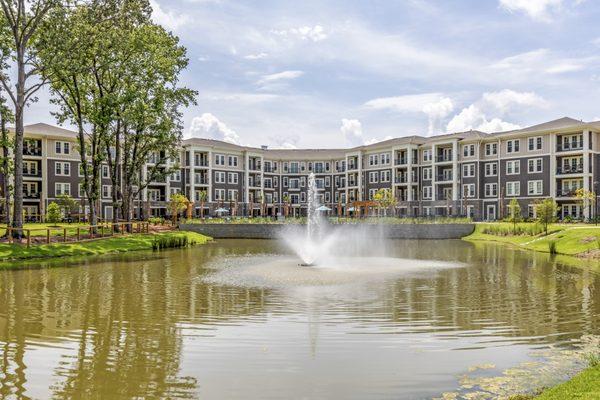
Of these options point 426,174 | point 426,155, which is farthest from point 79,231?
point 426,155

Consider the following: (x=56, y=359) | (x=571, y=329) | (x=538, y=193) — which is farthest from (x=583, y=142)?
(x=56, y=359)

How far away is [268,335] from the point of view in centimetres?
1104

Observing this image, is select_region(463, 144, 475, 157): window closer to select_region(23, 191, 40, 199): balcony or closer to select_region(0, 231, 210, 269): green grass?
select_region(0, 231, 210, 269): green grass

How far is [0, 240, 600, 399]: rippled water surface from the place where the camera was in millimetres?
8008

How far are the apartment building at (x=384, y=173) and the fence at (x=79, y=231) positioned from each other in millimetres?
7253

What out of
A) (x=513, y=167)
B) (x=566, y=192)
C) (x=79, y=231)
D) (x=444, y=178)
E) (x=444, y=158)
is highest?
(x=444, y=158)

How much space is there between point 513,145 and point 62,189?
189 ft

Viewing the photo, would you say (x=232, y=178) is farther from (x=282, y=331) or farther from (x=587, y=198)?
(x=282, y=331)

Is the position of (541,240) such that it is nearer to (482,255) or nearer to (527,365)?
(482,255)

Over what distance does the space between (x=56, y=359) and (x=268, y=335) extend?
4.16 m

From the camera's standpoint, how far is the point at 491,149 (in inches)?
2638

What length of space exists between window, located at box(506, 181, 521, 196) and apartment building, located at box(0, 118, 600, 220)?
0.14m

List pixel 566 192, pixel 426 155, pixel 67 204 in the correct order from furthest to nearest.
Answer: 1. pixel 426 155
2. pixel 566 192
3. pixel 67 204

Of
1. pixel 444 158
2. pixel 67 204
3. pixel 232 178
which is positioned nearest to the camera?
pixel 67 204
